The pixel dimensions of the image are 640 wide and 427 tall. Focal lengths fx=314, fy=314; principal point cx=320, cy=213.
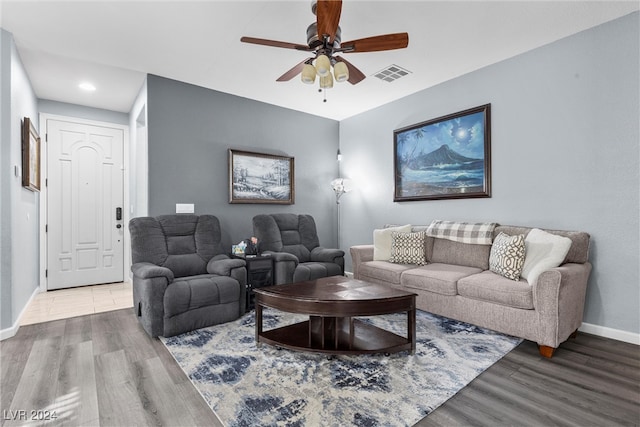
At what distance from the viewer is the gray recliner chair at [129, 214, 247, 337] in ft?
9.04

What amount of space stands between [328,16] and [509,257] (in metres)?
2.49

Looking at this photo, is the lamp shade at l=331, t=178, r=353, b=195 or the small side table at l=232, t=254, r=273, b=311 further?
the lamp shade at l=331, t=178, r=353, b=195

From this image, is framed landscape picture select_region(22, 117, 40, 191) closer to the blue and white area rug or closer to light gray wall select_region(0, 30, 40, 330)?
light gray wall select_region(0, 30, 40, 330)

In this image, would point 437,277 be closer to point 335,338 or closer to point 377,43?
point 335,338

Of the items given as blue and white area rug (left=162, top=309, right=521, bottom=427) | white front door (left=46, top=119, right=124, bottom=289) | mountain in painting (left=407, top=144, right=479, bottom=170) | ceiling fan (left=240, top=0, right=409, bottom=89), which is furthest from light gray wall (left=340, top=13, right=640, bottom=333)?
white front door (left=46, top=119, right=124, bottom=289)

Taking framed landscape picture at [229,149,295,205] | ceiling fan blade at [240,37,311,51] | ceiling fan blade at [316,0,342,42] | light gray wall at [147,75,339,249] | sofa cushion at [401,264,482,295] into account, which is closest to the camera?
ceiling fan blade at [316,0,342,42]

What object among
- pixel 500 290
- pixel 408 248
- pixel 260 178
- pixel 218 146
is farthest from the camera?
pixel 260 178

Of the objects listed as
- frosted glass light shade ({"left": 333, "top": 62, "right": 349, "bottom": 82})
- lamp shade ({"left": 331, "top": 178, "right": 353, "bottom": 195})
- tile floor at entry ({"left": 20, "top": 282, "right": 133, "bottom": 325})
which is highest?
frosted glass light shade ({"left": 333, "top": 62, "right": 349, "bottom": 82})

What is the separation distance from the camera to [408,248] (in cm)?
379

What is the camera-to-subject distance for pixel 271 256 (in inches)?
147

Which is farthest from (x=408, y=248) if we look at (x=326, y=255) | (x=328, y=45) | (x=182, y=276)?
(x=182, y=276)

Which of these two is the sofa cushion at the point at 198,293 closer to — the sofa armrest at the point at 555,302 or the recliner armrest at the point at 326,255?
the recliner armrest at the point at 326,255

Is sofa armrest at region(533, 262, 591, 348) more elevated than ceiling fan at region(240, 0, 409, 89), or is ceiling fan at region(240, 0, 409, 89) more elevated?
ceiling fan at region(240, 0, 409, 89)

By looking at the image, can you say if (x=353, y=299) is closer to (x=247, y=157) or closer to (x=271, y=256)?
(x=271, y=256)
